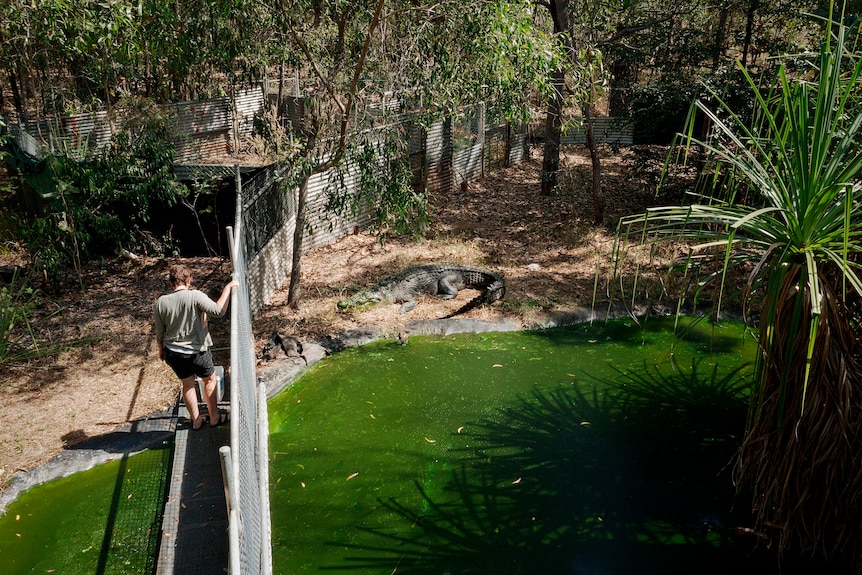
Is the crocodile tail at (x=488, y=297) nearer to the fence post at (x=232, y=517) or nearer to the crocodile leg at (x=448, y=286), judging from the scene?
the crocodile leg at (x=448, y=286)

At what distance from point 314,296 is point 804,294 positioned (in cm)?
558

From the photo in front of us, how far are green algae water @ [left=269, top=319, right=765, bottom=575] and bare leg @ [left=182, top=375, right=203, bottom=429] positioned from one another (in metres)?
0.63

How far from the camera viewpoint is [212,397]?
487 centimetres

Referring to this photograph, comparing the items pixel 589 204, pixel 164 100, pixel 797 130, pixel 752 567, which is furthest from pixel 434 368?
pixel 164 100

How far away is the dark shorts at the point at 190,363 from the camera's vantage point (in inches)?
181

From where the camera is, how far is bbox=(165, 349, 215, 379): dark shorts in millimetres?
4594

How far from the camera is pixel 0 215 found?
8656 mm

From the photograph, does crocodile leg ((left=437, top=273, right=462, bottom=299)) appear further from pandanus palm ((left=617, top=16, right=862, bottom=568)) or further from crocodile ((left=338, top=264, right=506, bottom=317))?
pandanus palm ((left=617, top=16, right=862, bottom=568))

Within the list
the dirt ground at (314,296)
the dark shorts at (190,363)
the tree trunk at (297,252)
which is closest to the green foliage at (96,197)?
the dirt ground at (314,296)

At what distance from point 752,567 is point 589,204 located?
765 cm

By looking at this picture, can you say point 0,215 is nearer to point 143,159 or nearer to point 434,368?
point 143,159

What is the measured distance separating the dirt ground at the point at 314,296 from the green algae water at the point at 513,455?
838 mm

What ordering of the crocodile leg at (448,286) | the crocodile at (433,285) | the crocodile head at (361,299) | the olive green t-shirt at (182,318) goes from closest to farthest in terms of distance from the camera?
the olive green t-shirt at (182,318) < the crocodile head at (361,299) < the crocodile at (433,285) < the crocodile leg at (448,286)

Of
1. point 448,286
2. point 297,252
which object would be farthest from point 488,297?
point 297,252
